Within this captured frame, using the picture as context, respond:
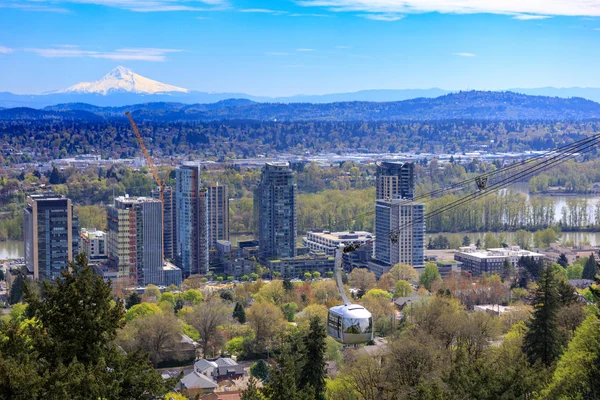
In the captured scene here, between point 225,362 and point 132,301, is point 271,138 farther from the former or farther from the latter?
point 225,362

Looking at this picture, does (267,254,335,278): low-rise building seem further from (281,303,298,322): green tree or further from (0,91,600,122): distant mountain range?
(0,91,600,122): distant mountain range

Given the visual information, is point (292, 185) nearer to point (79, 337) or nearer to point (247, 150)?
point (79, 337)

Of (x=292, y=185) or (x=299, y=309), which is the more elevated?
(x=292, y=185)

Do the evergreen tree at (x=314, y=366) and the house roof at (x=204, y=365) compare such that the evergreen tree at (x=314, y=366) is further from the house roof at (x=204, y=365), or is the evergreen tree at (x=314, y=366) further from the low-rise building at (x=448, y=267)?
the low-rise building at (x=448, y=267)

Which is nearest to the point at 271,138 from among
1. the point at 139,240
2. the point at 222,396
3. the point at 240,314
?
the point at 139,240

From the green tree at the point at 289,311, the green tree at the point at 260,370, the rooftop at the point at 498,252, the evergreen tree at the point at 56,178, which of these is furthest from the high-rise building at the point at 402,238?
the evergreen tree at the point at 56,178

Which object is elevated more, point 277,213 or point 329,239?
point 277,213

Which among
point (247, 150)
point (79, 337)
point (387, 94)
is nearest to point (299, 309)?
point (79, 337)

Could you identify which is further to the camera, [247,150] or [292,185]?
[247,150]

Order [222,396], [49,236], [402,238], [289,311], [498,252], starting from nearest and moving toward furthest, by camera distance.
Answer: [222,396]
[289,311]
[49,236]
[402,238]
[498,252]
